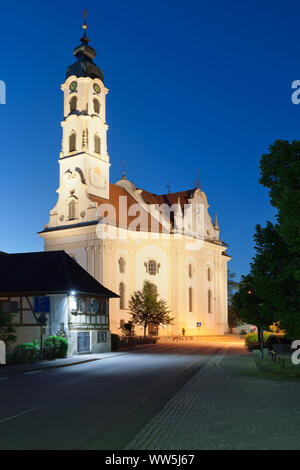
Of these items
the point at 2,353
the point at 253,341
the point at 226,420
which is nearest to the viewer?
the point at 226,420

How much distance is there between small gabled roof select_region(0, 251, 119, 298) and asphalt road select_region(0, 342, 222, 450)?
1272 centimetres

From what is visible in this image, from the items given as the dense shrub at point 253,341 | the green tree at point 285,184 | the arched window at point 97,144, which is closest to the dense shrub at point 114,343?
the dense shrub at point 253,341

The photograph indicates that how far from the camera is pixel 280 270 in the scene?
18.9m

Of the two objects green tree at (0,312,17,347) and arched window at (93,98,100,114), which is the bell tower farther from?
green tree at (0,312,17,347)

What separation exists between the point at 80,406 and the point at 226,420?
361cm

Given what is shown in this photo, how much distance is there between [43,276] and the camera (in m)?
33.5

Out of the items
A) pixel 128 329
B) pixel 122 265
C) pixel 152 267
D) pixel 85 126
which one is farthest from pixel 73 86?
pixel 128 329

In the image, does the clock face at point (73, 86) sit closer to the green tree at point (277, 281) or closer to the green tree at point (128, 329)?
the green tree at point (128, 329)

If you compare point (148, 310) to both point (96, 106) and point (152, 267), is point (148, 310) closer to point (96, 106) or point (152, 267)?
point (152, 267)

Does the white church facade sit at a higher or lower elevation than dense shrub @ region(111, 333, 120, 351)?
higher

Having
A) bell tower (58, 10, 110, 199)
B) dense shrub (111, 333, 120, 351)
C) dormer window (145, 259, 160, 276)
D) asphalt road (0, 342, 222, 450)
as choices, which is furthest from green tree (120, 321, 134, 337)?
asphalt road (0, 342, 222, 450)

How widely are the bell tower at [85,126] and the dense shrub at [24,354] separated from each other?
36010 millimetres

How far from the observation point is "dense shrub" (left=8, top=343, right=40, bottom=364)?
25.8 metres
